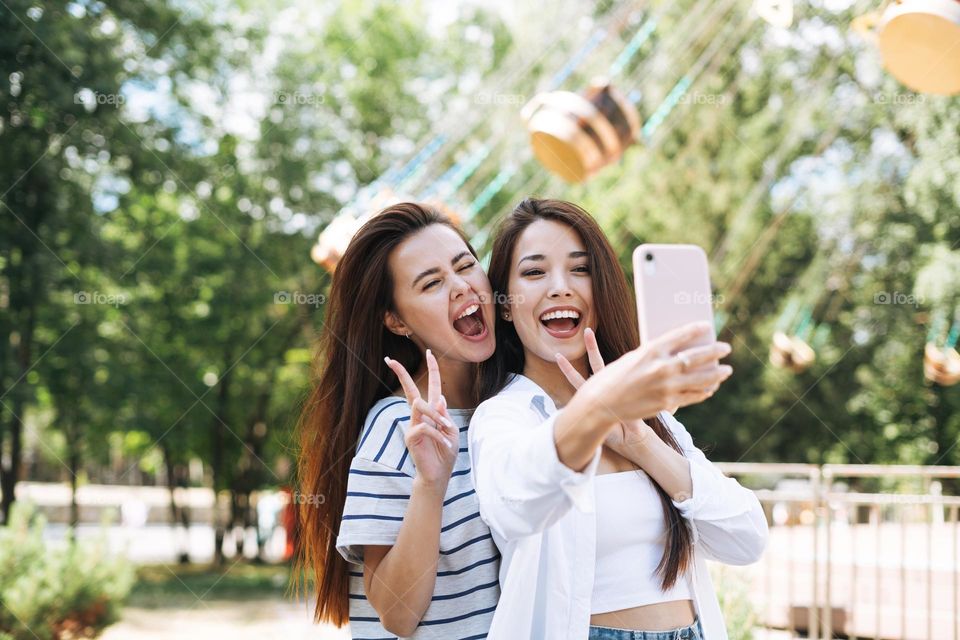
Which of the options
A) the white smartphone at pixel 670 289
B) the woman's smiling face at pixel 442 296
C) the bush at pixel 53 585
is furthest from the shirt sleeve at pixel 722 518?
the bush at pixel 53 585

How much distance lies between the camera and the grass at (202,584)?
14172mm

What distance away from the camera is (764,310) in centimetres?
1802

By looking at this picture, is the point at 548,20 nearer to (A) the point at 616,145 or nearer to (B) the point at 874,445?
(B) the point at 874,445

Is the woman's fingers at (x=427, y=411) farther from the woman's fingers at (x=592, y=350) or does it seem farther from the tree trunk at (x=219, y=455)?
the tree trunk at (x=219, y=455)

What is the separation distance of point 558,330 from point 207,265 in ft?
49.2

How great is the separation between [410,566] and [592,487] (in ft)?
1.88

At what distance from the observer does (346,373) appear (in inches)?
92.9

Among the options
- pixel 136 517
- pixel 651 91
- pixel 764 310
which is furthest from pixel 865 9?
pixel 136 517

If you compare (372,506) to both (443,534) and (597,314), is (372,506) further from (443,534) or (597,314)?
(597,314)

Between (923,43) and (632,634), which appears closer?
(632,634)

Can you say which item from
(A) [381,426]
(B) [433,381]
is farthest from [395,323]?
(B) [433,381]

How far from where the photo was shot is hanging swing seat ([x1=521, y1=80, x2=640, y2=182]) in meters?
4.92

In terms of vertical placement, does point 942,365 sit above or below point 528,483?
above

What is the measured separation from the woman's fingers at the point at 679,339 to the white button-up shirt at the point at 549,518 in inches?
9.2
